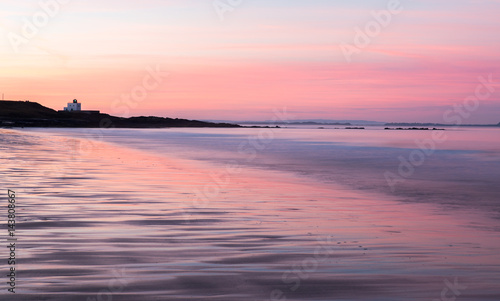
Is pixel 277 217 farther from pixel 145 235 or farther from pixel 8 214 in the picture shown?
pixel 8 214

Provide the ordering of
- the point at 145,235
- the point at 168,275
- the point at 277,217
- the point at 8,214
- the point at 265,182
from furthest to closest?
the point at 265,182 → the point at 277,217 → the point at 8,214 → the point at 145,235 → the point at 168,275

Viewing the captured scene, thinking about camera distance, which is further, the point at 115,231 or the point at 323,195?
the point at 323,195

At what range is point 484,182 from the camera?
22.7 meters

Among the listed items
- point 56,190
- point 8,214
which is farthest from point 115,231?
point 56,190

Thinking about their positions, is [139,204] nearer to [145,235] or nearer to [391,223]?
[145,235]

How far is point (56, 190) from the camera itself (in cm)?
1612

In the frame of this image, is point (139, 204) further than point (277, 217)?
Yes

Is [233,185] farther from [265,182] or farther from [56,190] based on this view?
[56,190]

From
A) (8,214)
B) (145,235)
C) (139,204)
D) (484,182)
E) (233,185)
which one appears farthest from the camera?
(484,182)

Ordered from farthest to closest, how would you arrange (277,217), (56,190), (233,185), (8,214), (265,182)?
(265,182), (233,185), (56,190), (277,217), (8,214)

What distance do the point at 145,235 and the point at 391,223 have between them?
4.82 metres

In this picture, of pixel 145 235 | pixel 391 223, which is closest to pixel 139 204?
pixel 145 235

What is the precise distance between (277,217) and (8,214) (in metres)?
5.14

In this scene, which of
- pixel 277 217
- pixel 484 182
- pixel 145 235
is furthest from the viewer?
pixel 484 182
